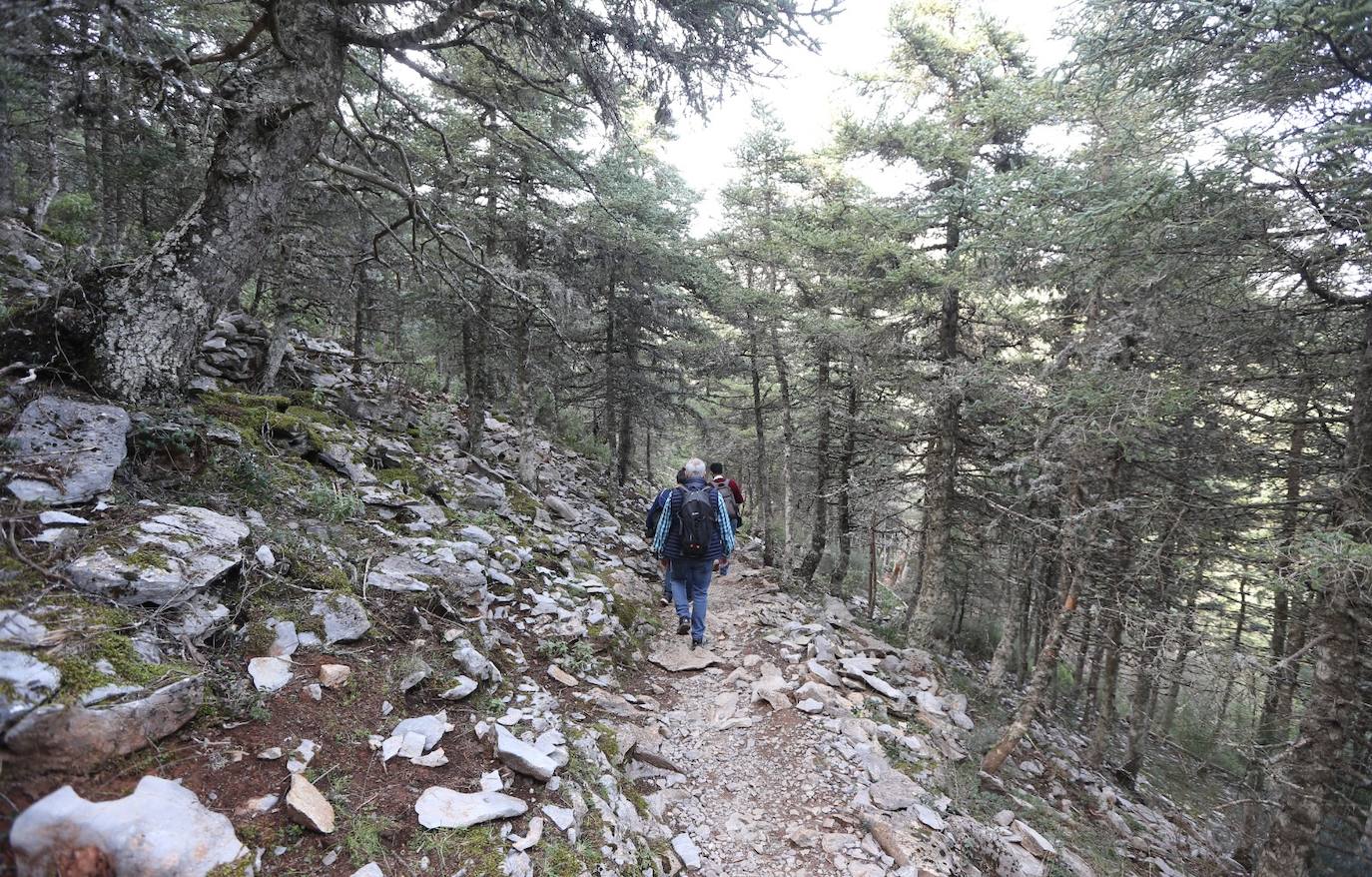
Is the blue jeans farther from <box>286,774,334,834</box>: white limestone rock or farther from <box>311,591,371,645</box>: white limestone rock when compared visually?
<box>286,774,334,834</box>: white limestone rock

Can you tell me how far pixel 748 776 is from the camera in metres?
5.02

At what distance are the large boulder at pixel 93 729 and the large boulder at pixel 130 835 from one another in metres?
0.17

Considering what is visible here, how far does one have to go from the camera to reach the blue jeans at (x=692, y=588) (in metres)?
7.36

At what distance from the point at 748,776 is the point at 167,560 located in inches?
185

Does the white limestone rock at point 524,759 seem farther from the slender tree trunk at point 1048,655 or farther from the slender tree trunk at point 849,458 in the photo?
the slender tree trunk at point 849,458

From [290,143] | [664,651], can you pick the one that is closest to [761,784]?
[664,651]

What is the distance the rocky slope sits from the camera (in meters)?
2.27

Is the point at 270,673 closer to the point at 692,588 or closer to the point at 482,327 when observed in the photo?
the point at 692,588

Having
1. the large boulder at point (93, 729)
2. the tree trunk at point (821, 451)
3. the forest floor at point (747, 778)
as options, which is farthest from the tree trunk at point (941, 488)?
the large boulder at point (93, 729)

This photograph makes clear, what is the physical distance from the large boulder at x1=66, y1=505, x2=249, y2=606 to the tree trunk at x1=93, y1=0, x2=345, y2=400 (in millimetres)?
1307

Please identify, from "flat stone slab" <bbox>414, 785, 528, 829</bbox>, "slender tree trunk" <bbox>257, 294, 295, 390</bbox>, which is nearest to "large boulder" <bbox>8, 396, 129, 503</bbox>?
"flat stone slab" <bbox>414, 785, 528, 829</bbox>

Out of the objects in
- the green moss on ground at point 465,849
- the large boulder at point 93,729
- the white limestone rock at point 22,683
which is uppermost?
the white limestone rock at point 22,683

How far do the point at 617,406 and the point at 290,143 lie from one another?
35.9ft

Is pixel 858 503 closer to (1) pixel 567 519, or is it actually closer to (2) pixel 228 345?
(1) pixel 567 519
